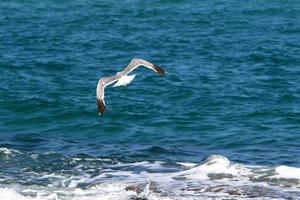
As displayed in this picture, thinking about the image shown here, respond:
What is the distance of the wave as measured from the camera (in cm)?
1584

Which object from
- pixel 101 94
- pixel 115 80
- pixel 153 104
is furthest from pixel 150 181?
pixel 153 104

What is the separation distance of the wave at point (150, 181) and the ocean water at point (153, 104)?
0.09 ft

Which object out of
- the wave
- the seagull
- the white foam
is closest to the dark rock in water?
the wave

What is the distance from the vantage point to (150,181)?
661 inches

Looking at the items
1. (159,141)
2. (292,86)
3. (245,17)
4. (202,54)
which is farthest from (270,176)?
(245,17)

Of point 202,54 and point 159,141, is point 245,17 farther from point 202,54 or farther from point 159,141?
point 159,141

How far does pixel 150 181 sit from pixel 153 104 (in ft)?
24.9

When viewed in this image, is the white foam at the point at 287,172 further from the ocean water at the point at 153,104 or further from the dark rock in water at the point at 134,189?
the dark rock in water at the point at 134,189

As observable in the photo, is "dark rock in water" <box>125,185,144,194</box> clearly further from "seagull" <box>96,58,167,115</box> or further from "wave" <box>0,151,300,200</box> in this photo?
"seagull" <box>96,58,167,115</box>

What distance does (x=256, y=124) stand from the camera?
2200 cm

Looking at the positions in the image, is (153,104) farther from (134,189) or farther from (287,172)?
(134,189)

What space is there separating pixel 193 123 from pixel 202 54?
838 centimetres

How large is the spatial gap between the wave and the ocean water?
27 mm

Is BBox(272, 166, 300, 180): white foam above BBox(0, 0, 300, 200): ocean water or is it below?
below
